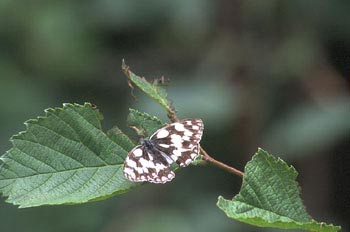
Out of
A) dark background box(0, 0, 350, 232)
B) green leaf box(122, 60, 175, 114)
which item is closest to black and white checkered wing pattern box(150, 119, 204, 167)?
green leaf box(122, 60, 175, 114)

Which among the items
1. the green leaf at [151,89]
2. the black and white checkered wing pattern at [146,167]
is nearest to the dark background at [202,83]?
the green leaf at [151,89]

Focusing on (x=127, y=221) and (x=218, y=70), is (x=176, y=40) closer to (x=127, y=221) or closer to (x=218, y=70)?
(x=218, y=70)

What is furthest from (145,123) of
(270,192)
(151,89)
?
(270,192)

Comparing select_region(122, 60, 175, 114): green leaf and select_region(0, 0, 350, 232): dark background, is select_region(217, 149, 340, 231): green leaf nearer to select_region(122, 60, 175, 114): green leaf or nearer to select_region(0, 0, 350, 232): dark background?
select_region(122, 60, 175, 114): green leaf

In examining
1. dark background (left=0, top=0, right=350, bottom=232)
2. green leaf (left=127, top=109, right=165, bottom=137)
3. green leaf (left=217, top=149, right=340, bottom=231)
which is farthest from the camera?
dark background (left=0, top=0, right=350, bottom=232)

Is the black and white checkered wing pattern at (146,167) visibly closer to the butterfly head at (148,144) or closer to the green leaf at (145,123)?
the butterfly head at (148,144)

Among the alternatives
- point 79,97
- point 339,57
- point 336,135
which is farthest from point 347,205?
point 79,97
